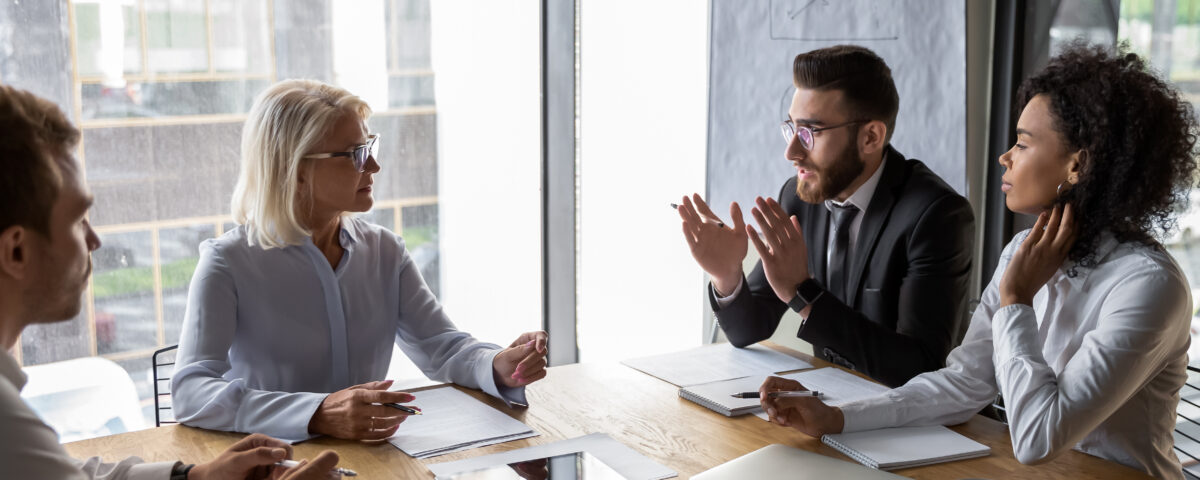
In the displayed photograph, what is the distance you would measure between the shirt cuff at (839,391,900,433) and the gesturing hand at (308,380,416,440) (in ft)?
2.69

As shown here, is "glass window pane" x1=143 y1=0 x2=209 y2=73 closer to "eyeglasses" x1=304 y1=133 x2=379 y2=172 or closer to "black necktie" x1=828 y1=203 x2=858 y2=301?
"eyeglasses" x1=304 y1=133 x2=379 y2=172

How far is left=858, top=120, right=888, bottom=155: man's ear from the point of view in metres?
2.57

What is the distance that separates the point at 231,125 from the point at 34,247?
232cm

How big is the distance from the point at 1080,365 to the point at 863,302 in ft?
2.85

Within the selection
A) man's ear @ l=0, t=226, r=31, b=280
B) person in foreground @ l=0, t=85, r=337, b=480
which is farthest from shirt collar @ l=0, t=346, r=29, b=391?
man's ear @ l=0, t=226, r=31, b=280

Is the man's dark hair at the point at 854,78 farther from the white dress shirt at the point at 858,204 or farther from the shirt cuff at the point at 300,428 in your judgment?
the shirt cuff at the point at 300,428

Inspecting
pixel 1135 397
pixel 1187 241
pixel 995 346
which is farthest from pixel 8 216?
pixel 1187 241

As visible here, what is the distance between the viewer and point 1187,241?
2416mm

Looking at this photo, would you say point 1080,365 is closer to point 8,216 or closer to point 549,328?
point 8,216

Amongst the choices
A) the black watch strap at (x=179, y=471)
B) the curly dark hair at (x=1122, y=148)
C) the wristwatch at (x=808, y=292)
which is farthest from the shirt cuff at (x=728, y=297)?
the black watch strap at (x=179, y=471)

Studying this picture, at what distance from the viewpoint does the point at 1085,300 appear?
71.3 inches

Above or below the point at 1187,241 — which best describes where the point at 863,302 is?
below

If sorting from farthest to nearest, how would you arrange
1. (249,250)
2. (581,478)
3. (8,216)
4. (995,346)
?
(249,250) → (995,346) → (581,478) → (8,216)

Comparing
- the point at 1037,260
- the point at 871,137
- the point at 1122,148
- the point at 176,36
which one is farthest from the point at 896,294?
the point at 176,36
